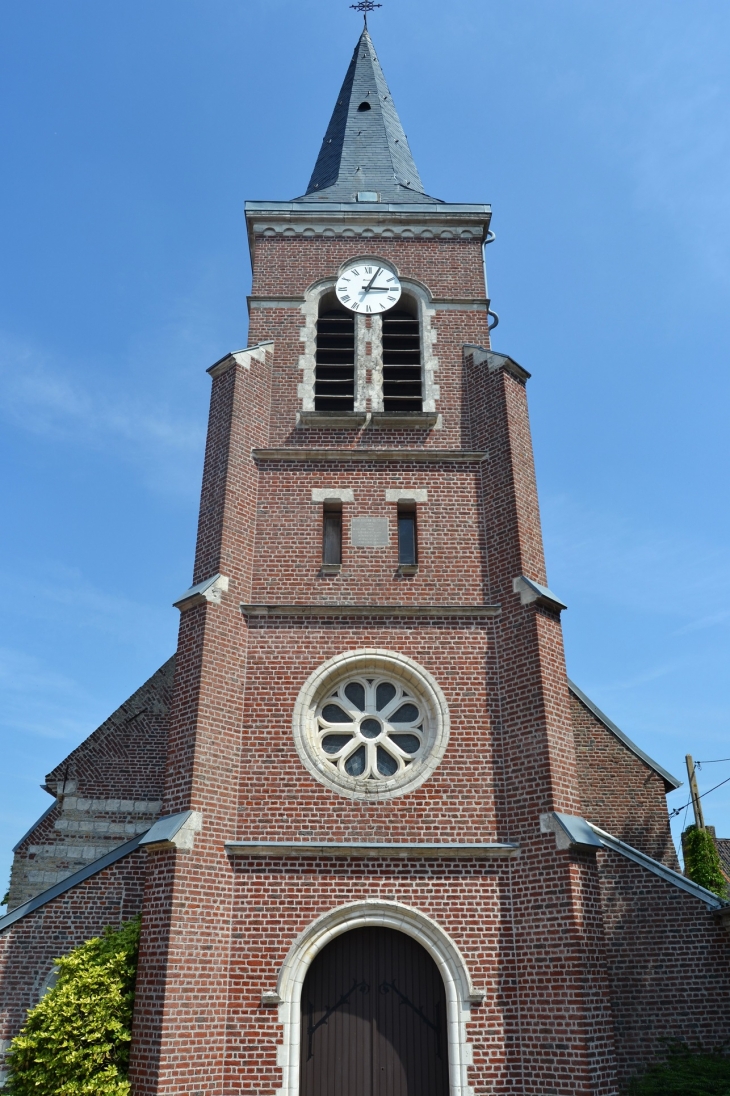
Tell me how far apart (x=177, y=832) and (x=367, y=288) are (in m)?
9.93

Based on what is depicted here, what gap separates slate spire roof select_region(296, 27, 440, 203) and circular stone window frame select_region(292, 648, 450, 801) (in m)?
9.78

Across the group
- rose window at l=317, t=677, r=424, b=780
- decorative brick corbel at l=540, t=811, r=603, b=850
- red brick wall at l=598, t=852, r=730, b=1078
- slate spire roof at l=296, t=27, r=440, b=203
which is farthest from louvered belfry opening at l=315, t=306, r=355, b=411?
red brick wall at l=598, t=852, r=730, b=1078

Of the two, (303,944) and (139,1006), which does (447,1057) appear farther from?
(139,1006)

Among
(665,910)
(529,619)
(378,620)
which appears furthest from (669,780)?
(378,620)

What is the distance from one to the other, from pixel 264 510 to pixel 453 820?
17.1ft

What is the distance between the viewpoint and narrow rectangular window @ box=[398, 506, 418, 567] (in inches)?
508

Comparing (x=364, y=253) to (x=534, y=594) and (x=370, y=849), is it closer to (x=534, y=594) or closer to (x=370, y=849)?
(x=534, y=594)

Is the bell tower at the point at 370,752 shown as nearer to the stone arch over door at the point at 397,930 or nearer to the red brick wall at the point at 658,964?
the stone arch over door at the point at 397,930

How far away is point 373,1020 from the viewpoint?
398 inches

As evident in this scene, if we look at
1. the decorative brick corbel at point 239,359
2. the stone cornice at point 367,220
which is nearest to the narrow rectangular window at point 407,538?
the decorative brick corbel at point 239,359

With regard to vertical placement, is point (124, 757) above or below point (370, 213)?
below

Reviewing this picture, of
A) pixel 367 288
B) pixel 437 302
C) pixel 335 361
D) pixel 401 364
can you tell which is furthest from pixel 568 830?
pixel 367 288

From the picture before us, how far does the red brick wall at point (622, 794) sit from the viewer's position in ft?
44.2

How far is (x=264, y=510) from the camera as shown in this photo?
42.6 ft
